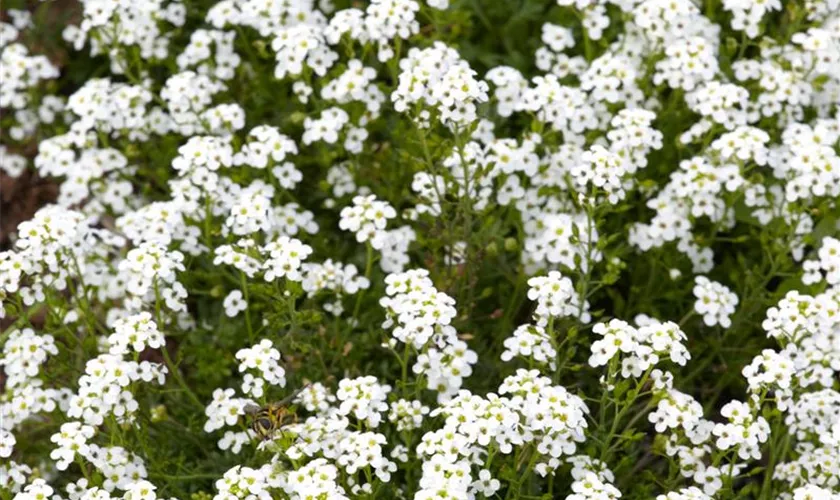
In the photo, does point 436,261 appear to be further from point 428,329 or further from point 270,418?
point 270,418

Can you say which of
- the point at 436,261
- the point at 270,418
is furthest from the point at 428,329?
the point at 436,261

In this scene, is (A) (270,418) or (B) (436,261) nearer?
(A) (270,418)

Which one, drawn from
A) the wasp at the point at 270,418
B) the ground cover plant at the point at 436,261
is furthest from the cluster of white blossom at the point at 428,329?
the wasp at the point at 270,418

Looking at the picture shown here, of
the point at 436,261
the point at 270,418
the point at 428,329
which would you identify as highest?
the point at 436,261

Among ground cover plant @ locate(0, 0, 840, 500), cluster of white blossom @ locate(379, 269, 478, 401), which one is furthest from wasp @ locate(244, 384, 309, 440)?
cluster of white blossom @ locate(379, 269, 478, 401)

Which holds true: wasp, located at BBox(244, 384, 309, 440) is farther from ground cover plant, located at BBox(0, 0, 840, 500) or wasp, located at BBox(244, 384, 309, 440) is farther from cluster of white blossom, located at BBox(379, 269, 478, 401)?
cluster of white blossom, located at BBox(379, 269, 478, 401)

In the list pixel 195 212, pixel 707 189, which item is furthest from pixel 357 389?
pixel 707 189

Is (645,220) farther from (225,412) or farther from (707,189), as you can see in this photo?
(225,412)

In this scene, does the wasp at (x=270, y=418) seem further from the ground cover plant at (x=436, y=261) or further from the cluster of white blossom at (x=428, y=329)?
the cluster of white blossom at (x=428, y=329)

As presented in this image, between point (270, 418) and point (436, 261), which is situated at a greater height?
point (436, 261)
